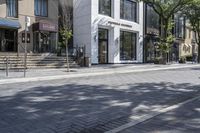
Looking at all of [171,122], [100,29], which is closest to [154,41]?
[100,29]

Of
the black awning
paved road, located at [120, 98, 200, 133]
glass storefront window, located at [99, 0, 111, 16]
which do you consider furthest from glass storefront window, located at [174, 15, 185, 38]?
paved road, located at [120, 98, 200, 133]

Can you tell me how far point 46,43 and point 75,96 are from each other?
18748 millimetres

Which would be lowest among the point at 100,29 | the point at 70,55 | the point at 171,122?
the point at 171,122

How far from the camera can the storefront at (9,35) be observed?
2492 centimetres

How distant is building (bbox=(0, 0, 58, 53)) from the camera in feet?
83.7

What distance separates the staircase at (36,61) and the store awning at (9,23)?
7.03ft

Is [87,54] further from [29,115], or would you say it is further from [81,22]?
[29,115]

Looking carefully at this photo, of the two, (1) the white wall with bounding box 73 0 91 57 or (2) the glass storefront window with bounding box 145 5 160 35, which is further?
(2) the glass storefront window with bounding box 145 5 160 35

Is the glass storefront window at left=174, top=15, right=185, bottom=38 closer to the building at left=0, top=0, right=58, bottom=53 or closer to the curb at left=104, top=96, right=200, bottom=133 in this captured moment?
the building at left=0, top=0, right=58, bottom=53

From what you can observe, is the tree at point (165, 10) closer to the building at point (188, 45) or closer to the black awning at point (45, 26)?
the black awning at point (45, 26)

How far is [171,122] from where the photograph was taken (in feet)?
23.6

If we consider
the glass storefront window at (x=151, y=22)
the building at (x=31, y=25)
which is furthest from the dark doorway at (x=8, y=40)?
the glass storefront window at (x=151, y=22)

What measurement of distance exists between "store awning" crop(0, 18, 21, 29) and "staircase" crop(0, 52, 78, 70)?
214cm

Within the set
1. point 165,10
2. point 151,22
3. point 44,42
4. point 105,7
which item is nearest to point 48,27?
point 44,42
